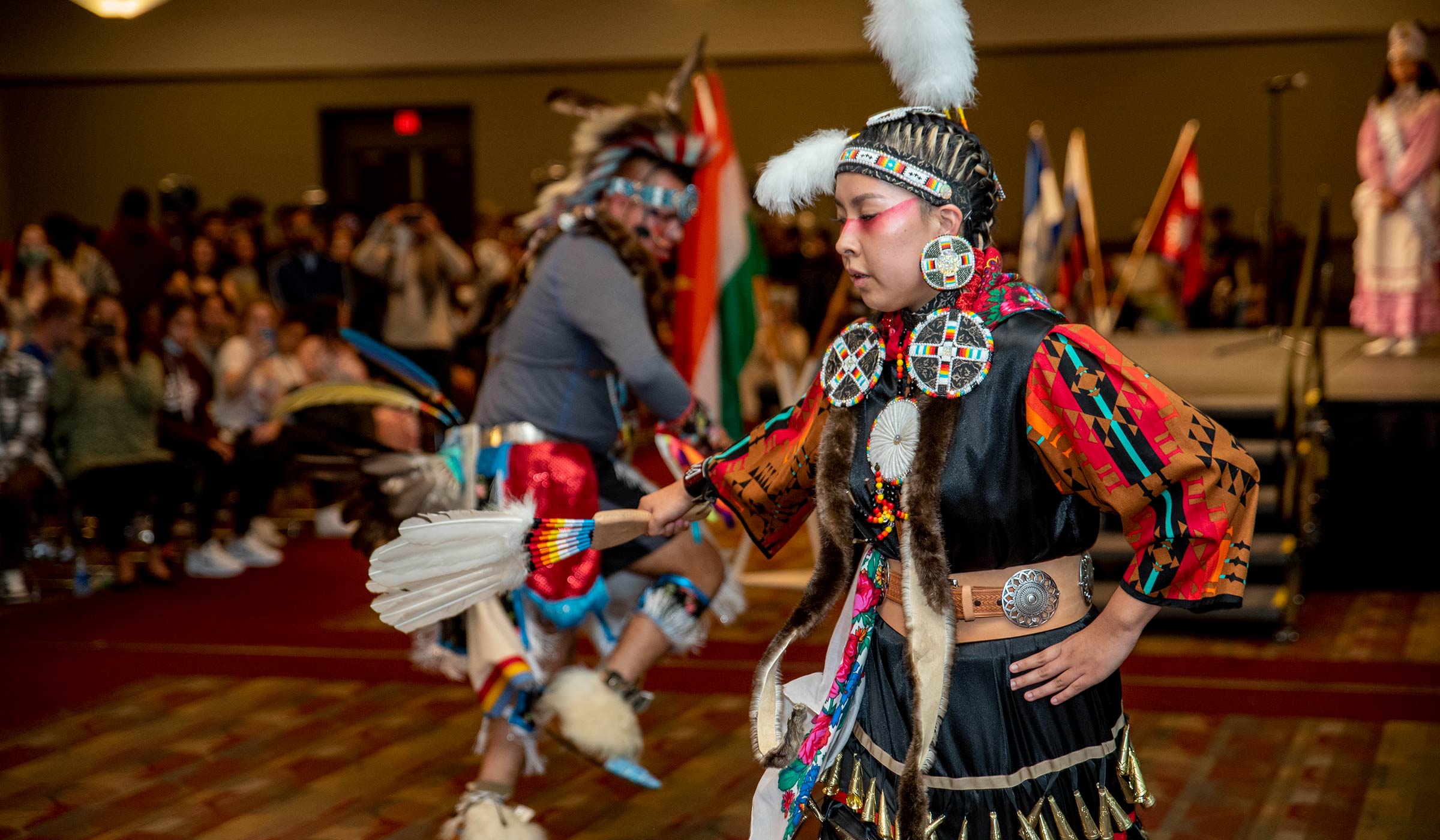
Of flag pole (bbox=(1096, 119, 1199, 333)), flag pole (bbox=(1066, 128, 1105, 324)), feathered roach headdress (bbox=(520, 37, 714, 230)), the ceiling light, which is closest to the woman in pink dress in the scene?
flag pole (bbox=(1096, 119, 1199, 333))

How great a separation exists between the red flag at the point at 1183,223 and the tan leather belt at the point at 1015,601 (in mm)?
8713

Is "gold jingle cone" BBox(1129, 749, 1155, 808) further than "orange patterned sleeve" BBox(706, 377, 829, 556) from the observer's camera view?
No

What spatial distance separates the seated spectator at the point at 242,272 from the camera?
9.09 metres

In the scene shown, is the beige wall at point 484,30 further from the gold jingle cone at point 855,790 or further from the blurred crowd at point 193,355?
the gold jingle cone at point 855,790

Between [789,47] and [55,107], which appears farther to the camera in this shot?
[55,107]

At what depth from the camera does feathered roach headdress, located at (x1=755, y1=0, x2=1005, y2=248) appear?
186 cm

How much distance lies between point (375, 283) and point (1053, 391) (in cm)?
771

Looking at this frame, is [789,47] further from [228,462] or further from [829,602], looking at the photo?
[829,602]

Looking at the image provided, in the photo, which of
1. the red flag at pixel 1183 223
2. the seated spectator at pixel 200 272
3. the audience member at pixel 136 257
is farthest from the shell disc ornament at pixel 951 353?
the red flag at pixel 1183 223

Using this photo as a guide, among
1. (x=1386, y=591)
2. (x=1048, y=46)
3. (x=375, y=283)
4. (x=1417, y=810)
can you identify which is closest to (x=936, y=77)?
(x=1417, y=810)

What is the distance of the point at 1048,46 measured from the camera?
46.3 ft

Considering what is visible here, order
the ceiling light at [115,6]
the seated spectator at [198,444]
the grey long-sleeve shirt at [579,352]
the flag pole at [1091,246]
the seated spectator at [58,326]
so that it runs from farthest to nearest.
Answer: the ceiling light at [115,6] → the flag pole at [1091,246] → the seated spectator at [198,444] → the seated spectator at [58,326] → the grey long-sleeve shirt at [579,352]

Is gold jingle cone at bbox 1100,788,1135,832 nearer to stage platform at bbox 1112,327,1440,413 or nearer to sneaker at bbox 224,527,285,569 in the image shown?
stage platform at bbox 1112,327,1440,413

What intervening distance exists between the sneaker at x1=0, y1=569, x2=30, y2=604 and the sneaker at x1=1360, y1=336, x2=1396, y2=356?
7.19 m
